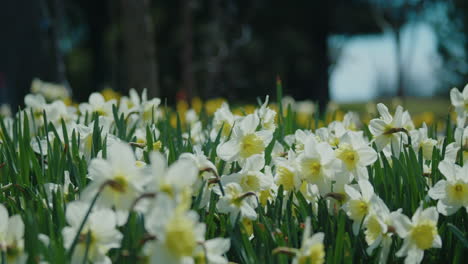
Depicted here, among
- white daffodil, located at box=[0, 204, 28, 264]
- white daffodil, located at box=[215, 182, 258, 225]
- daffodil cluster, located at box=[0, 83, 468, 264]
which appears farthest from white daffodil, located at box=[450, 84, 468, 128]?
white daffodil, located at box=[0, 204, 28, 264]

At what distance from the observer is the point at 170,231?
0.88 metres

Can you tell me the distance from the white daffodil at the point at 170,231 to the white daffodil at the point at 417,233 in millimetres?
525

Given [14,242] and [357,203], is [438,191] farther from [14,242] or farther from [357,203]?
[14,242]

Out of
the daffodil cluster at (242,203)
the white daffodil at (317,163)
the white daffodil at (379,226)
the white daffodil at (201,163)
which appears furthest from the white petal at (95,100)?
the white daffodil at (379,226)

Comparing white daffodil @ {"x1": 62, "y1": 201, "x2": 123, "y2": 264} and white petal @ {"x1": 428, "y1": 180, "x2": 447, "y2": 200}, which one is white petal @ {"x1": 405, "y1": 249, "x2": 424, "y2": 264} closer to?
white petal @ {"x1": 428, "y1": 180, "x2": 447, "y2": 200}

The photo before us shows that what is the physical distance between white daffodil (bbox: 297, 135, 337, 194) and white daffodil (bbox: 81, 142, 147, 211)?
54 cm

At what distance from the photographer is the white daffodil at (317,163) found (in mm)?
1401

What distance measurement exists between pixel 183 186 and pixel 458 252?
77 centimetres

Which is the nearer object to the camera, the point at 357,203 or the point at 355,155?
the point at 357,203

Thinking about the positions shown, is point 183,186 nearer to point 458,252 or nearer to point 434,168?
point 458,252

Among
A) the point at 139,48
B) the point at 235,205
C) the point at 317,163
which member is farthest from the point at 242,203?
the point at 139,48

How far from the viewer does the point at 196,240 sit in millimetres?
951

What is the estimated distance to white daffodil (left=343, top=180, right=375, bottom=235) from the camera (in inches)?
50.8

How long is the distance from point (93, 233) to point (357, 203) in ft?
2.10
